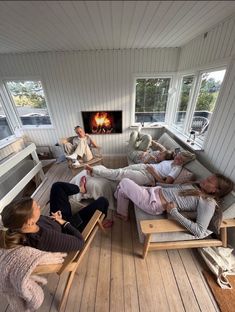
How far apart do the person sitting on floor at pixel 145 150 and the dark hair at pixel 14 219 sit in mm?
2067

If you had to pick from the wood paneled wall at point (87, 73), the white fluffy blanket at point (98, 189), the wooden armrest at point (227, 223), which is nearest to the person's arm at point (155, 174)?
the white fluffy blanket at point (98, 189)

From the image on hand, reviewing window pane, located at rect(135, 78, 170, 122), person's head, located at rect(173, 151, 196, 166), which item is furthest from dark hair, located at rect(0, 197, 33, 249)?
window pane, located at rect(135, 78, 170, 122)

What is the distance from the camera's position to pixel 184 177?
201cm

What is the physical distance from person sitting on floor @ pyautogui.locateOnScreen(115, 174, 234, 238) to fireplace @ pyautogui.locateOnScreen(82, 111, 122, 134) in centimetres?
223

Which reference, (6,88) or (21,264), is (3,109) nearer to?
(6,88)

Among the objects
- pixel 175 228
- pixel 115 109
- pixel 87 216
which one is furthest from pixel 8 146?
pixel 175 228

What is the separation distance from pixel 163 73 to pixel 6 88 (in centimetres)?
358

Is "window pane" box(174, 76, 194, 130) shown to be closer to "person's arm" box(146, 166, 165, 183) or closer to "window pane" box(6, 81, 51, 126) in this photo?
"person's arm" box(146, 166, 165, 183)

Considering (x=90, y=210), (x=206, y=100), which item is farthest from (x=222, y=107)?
(x=90, y=210)

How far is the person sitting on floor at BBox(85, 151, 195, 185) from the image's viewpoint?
2.11 m

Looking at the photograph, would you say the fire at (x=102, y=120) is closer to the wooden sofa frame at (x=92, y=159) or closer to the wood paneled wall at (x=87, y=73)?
the wood paneled wall at (x=87, y=73)

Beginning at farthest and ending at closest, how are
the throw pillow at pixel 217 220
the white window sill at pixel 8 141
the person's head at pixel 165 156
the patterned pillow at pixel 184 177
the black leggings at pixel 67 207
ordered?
1. the white window sill at pixel 8 141
2. the person's head at pixel 165 156
3. the patterned pillow at pixel 184 177
4. the black leggings at pixel 67 207
5. the throw pillow at pixel 217 220

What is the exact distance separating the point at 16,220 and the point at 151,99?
139 inches

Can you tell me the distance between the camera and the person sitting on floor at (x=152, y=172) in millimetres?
2113
